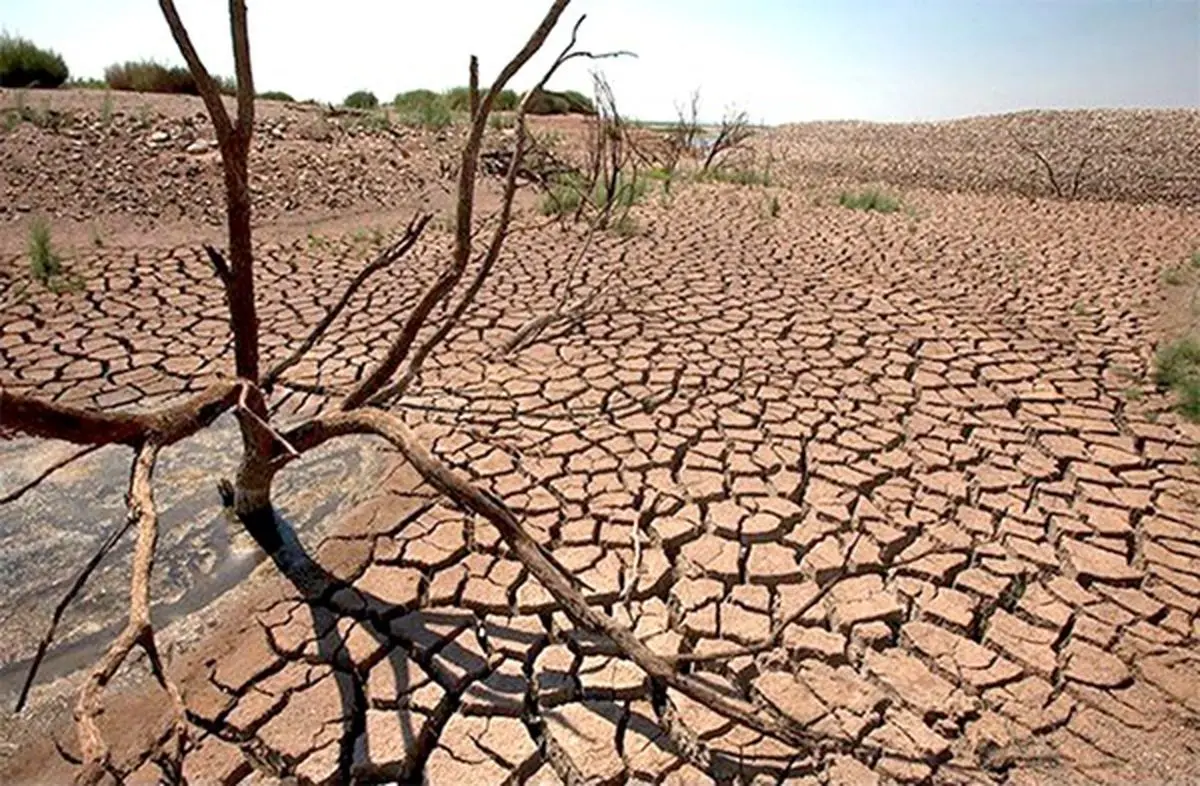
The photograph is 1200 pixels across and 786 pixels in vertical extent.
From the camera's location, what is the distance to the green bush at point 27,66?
36.5ft

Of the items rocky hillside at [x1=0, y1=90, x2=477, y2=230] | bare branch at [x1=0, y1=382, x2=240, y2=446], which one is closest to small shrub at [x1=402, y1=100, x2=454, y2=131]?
rocky hillside at [x1=0, y1=90, x2=477, y2=230]

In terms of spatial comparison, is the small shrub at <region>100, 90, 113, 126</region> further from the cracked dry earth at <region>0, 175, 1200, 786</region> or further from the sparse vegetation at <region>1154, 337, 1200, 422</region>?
the sparse vegetation at <region>1154, 337, 1200, 422</region>

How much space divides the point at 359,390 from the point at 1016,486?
2852 millimetres

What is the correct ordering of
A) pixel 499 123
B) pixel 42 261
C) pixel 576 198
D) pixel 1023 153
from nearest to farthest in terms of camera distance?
pixel 42 261
pixel 576 198
pixel 499 123
pixel 1023 153

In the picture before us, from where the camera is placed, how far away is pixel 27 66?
11.4 metres

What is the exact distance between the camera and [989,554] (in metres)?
2.80

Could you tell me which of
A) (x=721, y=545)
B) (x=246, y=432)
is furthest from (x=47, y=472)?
(x=721, y=545)

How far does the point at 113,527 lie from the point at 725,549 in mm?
2391

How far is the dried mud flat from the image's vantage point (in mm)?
1984

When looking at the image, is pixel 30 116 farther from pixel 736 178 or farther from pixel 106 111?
pixel 736 178

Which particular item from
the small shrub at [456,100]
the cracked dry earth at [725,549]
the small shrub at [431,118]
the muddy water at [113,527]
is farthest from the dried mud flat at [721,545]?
the small shrub at [456,100]

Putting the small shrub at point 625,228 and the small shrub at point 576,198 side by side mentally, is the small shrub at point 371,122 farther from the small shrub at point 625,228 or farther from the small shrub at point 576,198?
the small shrub at point 625,228

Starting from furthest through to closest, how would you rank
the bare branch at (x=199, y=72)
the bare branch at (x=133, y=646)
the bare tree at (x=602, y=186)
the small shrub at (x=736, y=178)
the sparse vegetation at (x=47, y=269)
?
the small shrub at (x=736, y=178) → the bare tree at (x=602, y=186) → the sparse vegetation at (x=47, y=269) → the bare branch at (x=199, y=72) → the bare branch at (x=133, y=646)

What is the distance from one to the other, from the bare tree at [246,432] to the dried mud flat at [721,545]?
0.19m
